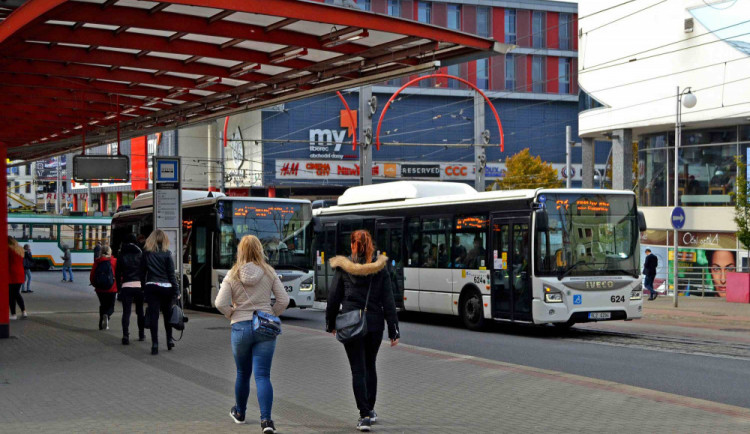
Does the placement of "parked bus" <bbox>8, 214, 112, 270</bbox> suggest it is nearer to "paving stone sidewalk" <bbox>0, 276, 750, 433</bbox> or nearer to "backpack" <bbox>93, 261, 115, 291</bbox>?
"backpack" <bbox>93, 261, 115, 291</bbox>

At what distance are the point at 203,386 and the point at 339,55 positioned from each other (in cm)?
548

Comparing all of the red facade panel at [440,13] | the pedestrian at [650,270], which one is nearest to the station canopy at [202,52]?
the pedestrian at [650,270]

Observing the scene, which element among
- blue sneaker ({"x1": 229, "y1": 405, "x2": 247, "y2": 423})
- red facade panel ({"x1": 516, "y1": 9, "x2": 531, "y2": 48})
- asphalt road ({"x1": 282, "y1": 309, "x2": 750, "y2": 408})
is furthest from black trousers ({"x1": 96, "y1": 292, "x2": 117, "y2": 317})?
red facade panel ({"x1": 516, "y1": 9, "x2": 531, "y2": 48})

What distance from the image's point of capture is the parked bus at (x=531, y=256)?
17656 mm

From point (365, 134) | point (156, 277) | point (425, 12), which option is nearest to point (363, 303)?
point (156, 277)

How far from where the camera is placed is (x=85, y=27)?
12773 mm

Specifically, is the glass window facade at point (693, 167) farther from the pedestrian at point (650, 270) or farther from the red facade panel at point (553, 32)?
the red facade panel at point (553, 32)

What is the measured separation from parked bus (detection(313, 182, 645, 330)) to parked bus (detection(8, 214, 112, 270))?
105ft

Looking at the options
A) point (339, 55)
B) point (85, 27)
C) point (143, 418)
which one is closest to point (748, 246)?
point (339, 55)

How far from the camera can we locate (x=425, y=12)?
215ft

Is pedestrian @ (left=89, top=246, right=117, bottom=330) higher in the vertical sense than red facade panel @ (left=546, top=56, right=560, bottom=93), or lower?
lower

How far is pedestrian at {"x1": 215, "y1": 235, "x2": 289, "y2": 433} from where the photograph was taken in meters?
7.98

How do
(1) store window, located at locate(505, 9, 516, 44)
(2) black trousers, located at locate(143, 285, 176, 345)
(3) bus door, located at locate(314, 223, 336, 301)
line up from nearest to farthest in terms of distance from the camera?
(2) black trousers, located at locate(143, 285, 176, 345)
(3) bus door, located at locate(314, 223, 336, 301)
(1) store window, located at locate(505, 9, 516, 44)

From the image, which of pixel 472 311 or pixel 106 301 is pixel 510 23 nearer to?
pixel 472 311
